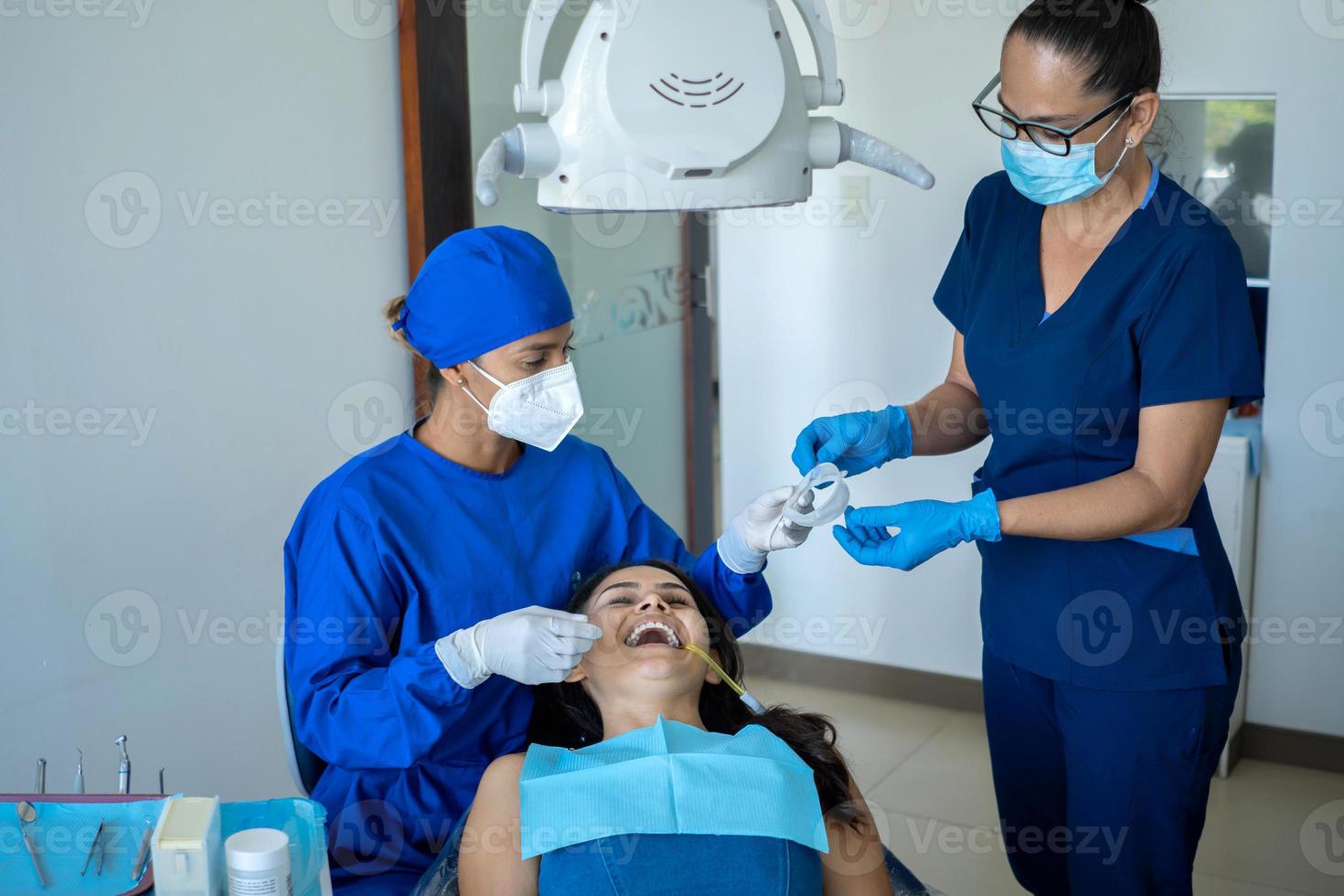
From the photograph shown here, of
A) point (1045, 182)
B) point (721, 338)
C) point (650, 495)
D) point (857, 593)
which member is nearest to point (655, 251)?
point (721, 338)

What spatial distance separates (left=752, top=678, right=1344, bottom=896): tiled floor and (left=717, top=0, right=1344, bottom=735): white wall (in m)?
0.15

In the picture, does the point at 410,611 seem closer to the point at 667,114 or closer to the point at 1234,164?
the point at 667,114

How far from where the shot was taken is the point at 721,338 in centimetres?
315

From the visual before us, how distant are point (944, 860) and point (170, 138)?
6.00 feet

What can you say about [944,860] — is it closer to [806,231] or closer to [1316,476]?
[1316,476]

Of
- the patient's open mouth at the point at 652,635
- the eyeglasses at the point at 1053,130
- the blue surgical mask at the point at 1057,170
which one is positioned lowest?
the patient's open mouth at the point at 652,635

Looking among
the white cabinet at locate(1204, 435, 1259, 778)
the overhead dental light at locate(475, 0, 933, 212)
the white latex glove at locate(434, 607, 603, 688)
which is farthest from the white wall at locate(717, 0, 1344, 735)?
the white latex glove at locate(434, 607, 603, 688)

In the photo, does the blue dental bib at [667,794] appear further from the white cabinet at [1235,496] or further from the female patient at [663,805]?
the white cabinet at [1235,496]

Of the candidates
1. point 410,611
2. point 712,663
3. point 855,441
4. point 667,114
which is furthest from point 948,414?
point 410,611

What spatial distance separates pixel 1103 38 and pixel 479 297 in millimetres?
775

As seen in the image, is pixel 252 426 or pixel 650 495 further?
pixel 650 495

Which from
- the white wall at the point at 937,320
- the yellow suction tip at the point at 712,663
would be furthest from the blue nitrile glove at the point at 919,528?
the white wall at the point at 937,320

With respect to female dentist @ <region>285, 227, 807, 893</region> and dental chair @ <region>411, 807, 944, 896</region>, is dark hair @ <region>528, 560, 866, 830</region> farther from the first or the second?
dental chair @ <region>411, 807, 944, 896</region>

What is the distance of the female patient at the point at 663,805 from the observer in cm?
133
